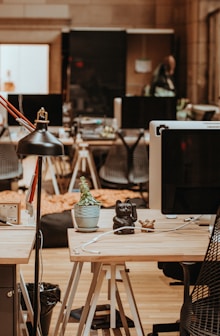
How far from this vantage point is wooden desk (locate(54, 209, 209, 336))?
3.71 m

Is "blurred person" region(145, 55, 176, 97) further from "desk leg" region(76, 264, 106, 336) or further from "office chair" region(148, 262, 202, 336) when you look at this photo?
"desk leg" region(76, 264, 106, 336)

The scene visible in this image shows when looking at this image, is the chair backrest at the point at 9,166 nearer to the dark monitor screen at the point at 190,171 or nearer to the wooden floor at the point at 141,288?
the wooden floor at the point at 141,288

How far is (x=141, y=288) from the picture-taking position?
5988 mm

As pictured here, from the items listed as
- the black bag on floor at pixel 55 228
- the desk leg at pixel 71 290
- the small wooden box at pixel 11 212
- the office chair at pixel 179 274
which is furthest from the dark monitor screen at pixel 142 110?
the small wooden box at pixel 11 212

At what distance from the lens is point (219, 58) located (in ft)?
44.4

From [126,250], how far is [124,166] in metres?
5.24

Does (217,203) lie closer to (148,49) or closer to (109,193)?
(109,193)

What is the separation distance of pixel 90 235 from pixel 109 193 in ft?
13.0

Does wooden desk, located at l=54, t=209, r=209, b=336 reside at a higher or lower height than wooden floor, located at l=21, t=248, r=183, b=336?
higher

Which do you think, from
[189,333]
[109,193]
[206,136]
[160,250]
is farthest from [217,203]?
[109,193]

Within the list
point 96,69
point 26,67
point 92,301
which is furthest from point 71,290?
point 26,67

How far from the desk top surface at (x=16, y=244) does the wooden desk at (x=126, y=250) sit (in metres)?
0.20

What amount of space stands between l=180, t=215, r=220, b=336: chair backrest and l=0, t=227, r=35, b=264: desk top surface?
768mm

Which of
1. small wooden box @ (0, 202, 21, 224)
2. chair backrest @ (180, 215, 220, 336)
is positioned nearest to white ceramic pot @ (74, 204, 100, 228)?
small wooden box @ (0, 202, 21, 224)
